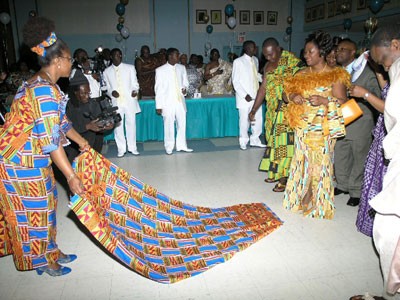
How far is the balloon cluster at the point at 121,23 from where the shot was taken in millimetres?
11211

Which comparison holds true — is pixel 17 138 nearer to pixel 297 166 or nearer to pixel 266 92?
pixel 297 166

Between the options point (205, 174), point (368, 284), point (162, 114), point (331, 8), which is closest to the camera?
point (368, 284)

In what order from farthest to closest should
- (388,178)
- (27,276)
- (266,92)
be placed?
(266,92) < (27,276) < (388,178)

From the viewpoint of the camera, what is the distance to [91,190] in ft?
7.84

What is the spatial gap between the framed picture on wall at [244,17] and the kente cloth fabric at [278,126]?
907 cm

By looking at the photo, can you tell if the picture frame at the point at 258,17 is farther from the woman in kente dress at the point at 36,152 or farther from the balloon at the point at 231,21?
the woman in kente dress at the point at 36,152

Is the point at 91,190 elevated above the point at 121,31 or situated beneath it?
situated beneath

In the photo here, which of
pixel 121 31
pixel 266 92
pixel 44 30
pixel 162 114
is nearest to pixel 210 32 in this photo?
pixel 121 31

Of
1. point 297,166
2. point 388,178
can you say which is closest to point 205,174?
point 297,166

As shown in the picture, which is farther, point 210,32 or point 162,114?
point 210,32

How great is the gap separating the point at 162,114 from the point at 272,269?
3.73m

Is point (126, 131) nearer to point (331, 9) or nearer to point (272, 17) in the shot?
point (331, 9)

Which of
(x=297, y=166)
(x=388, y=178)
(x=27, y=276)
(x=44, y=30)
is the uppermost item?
(x=44, y=30)

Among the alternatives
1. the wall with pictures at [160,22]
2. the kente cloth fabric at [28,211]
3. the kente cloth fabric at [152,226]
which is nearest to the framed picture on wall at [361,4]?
the wall with pictures at [160,22]
